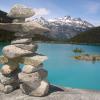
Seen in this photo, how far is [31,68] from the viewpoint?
1294cm

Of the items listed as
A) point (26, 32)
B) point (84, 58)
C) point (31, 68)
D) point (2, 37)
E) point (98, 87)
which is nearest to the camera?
point (31, 68)

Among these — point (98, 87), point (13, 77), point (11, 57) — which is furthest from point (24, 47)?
point (98, 87)

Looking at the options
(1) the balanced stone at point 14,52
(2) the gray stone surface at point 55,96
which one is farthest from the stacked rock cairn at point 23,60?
(2) the gray stone surface at point 55,96

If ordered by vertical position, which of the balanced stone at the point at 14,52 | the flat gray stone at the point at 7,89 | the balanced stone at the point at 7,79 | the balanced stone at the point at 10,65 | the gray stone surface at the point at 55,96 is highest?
the balanced stone at the point at 14,52

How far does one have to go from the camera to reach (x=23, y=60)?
1367 centimetres

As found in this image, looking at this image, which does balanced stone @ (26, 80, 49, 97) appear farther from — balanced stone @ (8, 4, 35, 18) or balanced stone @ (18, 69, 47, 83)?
balanced stone @ (8, 4, 35, 18)

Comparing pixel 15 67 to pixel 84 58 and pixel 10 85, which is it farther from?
pixel 84 58

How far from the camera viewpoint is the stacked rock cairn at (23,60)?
13.0 metres

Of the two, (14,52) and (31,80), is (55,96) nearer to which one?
(31,80)

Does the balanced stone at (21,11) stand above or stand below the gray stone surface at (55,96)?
above

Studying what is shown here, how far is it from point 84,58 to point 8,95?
35.2 metres

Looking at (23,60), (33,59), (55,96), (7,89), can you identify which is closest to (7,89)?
(7,89)

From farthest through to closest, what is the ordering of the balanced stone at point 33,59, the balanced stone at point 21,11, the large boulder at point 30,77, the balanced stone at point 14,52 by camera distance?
the balanced stone at point 21,11 → the balanced stone at point 14,52 → the balanced stone at point 33,59 → the large boulder at point 30,77

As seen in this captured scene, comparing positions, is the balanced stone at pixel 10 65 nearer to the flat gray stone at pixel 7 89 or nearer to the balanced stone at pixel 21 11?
the flat gray stone at pixel 7 89
